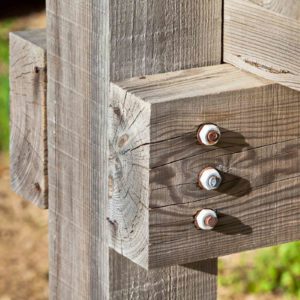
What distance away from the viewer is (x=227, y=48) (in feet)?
7.01

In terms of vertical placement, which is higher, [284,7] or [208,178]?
[284,7]

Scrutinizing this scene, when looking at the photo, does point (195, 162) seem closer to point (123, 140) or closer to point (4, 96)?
point (123, 140)

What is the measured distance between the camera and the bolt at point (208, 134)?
198 centimetres

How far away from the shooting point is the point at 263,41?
1.98m

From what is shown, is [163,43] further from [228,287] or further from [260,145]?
[228,287]

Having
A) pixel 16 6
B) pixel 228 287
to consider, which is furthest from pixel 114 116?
pixel 16 6

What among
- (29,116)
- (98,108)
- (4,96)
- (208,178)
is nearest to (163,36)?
(98,108)

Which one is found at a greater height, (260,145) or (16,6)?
(260,145)

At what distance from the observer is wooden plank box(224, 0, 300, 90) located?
1.92 m

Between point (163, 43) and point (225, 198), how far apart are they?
33cm

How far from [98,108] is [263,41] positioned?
0.36 m

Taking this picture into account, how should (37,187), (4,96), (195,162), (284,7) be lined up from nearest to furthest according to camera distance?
(284,7) < (195,162) < (37,187) < (4,96)

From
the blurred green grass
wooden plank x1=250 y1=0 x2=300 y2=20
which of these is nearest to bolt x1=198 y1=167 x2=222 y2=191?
wooden plank x1=250 y1=0 x2=300 y2=20

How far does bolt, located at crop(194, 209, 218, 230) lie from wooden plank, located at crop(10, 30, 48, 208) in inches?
19.9
